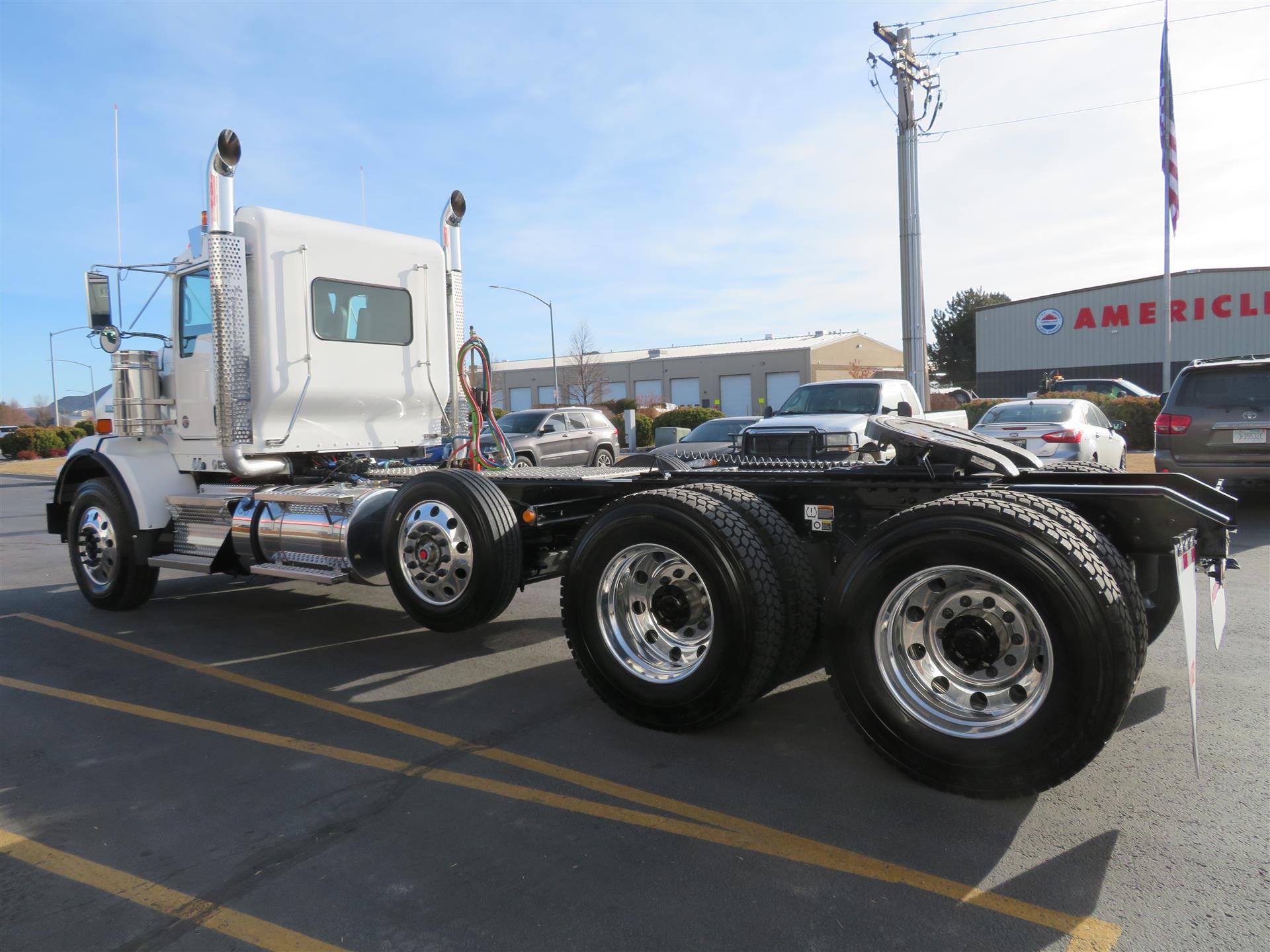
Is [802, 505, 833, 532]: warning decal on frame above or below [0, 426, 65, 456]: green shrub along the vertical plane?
below

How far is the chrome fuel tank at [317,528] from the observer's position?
21.1 ft

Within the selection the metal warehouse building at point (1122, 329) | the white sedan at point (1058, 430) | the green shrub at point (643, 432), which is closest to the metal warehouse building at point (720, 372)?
the metal warehouse building at point (1122, 329)

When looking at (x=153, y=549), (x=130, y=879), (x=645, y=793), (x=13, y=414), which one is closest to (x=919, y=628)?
(x=645, y=793)

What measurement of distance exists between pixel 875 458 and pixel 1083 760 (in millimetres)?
2203

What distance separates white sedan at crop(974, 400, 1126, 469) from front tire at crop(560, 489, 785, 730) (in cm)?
860

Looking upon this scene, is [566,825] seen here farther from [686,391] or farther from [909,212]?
[686,391]

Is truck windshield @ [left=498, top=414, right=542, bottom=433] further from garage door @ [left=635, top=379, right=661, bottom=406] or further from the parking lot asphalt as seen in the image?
garage door @ [left=635, top=379, right=661, bottom=406]

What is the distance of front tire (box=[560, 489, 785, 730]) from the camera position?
4129 millimetres

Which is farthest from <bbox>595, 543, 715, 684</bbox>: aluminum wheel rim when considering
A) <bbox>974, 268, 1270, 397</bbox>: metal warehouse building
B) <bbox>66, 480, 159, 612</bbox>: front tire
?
<bbox>974, 268, 1270, 397</bbox>: metal warehouse building

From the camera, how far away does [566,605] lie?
4.79m

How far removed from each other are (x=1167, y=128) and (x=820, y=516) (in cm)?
2090

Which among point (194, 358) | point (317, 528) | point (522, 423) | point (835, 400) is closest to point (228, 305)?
point (194, 358)

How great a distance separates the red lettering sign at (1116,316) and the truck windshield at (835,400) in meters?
32.6

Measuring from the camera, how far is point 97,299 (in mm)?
7133
